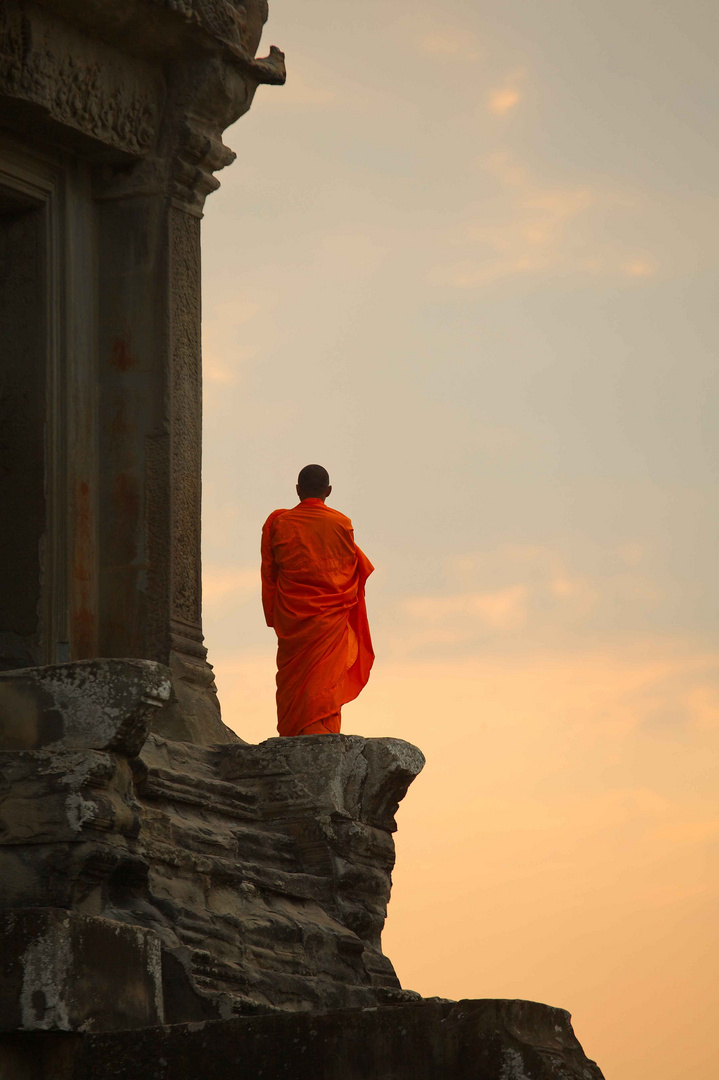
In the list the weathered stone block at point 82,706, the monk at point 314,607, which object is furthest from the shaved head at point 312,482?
the weathered stone block at point 82,706

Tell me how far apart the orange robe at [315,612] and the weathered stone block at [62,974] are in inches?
140

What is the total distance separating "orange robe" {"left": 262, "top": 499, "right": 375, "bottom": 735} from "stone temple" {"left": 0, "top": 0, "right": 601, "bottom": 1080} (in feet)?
1.62

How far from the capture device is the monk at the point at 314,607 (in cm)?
1123

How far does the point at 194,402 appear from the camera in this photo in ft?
Answer: 37.3

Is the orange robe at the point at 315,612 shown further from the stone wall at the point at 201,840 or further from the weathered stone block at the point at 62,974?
the weathered stone block at the point at 62,974

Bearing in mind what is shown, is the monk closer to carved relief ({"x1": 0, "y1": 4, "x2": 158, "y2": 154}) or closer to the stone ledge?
carved relief ({"x1": 0, "y1": 4, "x2": 158, "y2": 154})

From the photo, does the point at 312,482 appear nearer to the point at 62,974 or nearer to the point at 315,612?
the point at 315,612

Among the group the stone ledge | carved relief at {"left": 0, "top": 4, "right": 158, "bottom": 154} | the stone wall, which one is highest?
carved relief at {"left": 0, "top": 4, "right": 158, "bottom": 154}

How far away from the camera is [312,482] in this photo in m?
11.7

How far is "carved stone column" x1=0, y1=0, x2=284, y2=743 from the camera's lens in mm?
10758

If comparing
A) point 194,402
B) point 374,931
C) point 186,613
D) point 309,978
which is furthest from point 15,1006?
point 194,402

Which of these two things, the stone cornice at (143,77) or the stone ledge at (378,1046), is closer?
the stone ledge at (378,1046)

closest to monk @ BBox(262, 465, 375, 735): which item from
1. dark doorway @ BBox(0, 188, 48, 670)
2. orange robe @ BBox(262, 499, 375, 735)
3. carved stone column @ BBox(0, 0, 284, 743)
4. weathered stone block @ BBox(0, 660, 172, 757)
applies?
orange robe @ BBox(262, 499, 375, 735)

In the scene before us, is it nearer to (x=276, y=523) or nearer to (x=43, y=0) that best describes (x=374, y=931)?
(x=276, y=523)
